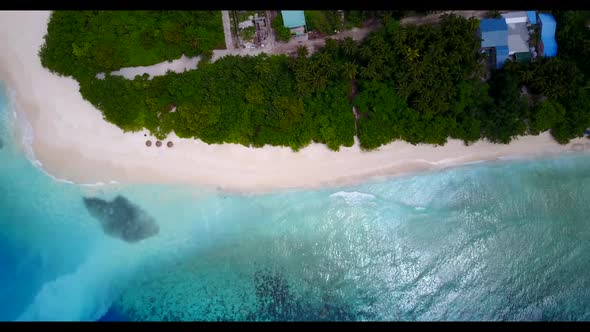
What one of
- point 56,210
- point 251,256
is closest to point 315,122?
point 251,256

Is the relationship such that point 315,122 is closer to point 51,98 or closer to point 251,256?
point 251,256

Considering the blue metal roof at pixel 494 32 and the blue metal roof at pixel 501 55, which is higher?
the blue metal roof at pixel 494 32

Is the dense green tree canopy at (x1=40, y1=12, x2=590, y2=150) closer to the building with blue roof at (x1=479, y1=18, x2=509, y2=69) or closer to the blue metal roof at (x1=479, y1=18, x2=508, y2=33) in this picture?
the building with blue roof at (x1=479, y1=18, x2=509, y2=69)

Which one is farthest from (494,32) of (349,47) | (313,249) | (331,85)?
(313,249)

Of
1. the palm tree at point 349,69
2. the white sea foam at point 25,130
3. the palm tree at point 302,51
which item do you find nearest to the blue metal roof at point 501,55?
the palm tree at point 349,69

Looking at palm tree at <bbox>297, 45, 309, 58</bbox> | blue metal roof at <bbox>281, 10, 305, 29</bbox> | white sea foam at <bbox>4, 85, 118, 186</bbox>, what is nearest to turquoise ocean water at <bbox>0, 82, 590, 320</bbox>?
white sea foam at <bbox>4, 85, 118, 186</bbox>

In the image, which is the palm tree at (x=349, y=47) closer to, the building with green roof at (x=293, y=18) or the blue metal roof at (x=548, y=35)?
the building with green roof at (x=293, y=18)
